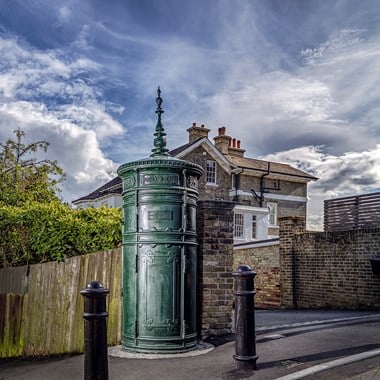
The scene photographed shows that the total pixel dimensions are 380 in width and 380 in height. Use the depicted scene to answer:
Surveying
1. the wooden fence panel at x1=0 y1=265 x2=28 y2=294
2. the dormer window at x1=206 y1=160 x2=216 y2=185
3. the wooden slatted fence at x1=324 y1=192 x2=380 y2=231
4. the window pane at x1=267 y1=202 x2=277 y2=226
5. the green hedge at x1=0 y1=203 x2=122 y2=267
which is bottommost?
the wooden fence panel at x1=0 y1=265 x2=28 y2=294

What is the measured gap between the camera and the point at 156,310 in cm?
598

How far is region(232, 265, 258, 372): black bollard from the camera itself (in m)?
5.00

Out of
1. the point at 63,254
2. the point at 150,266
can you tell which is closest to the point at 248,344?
the point at 150,266

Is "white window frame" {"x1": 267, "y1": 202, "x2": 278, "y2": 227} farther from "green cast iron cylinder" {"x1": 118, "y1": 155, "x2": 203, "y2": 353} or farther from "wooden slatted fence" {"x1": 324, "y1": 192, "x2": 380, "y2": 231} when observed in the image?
"green cast iron cylinder" {"x1": 118, "y1": 155, "x2": 203, "y2": 353}

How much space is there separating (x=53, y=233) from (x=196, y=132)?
23286 mm

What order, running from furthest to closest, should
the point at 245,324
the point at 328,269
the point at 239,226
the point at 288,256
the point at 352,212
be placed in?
the point at 239,226, the point at 288,256, the point at 352,212, the point at 328,269, the point at 245,324

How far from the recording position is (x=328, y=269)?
13.4 metres

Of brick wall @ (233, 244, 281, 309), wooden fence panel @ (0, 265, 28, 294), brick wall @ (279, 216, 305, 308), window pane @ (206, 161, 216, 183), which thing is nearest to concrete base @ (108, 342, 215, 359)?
wooden fence panel @ (0, 265, 28, 294)

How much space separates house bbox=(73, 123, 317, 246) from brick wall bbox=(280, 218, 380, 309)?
13.7m

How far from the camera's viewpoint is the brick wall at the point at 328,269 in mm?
12328

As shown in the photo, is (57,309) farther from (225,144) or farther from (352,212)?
(225,144)

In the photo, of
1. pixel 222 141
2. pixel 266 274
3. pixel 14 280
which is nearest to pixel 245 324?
pixel 14 280

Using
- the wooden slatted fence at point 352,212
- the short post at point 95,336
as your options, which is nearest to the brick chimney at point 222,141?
the wooden slatted fence at point 352,212

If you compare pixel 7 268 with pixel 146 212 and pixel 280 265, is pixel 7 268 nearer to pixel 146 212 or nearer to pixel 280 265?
pixel 146 212
